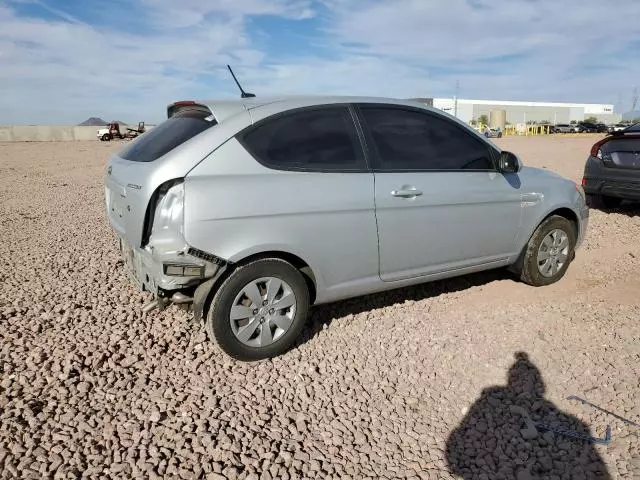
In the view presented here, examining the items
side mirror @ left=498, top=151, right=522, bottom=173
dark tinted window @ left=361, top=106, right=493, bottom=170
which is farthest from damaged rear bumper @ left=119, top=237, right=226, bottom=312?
side mirror @ left=498, top=151, right=522, bottom=173

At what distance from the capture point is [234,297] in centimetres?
324

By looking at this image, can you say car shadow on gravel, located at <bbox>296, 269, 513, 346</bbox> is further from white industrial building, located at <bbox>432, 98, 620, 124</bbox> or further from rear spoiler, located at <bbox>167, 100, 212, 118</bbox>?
white industrial building, located at <bbox>432, 98, 620, 124</bbox>

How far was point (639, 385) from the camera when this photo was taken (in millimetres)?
3146

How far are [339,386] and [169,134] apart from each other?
6.91ft

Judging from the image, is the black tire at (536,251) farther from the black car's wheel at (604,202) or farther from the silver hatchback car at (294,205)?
the black car's wheel at (604,202)

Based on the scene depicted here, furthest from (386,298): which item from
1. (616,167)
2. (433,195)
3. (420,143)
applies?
(616,167)

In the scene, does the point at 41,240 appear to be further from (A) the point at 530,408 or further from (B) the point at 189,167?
(A) the point at 530,408

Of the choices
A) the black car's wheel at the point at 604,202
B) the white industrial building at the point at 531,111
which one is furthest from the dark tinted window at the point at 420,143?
the white industrial building at the point at 531,111

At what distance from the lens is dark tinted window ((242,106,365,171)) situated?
3342mm

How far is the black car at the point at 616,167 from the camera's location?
288 inches

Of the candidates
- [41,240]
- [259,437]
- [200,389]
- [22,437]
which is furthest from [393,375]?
[41,240]

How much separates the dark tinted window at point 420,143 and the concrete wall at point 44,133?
45.2m

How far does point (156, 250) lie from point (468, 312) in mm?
2684

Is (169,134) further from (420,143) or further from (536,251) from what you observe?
(536,251)
